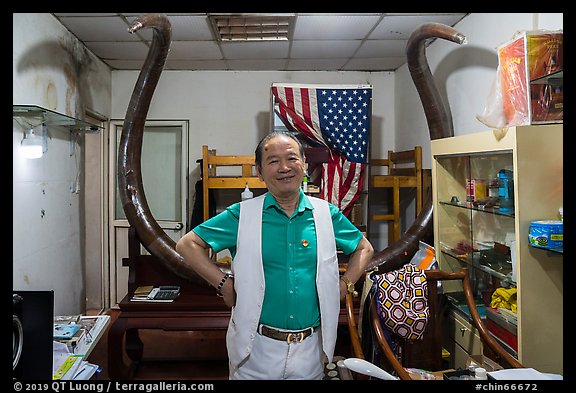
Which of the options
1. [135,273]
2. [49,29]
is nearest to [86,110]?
[49,29]

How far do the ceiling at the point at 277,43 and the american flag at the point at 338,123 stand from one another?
0.33 metres

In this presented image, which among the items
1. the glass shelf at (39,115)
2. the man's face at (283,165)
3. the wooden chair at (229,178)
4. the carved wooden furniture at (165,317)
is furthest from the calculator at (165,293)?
the man's face at (283,165)

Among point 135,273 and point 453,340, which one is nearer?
point 453,340

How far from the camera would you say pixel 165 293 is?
223 cm

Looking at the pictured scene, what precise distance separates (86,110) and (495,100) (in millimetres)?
2749

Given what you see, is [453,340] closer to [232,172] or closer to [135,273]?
[135,273]

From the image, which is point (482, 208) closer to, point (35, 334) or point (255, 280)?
point (255, 280)

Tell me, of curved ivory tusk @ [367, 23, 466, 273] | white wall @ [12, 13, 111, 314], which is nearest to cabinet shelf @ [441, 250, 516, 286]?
curved ivory tusk @ [367, 23, 466, 273]

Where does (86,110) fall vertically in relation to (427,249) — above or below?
above

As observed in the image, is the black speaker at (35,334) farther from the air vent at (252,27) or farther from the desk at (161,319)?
the air vent at (252,27)

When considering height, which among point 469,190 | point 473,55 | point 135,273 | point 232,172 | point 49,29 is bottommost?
point 135,273

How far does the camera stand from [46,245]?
7.79ft

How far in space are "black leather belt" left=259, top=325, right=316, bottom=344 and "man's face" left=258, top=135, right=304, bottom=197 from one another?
450 millimetres

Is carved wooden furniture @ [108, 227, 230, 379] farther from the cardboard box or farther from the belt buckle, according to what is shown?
the cardboard box
